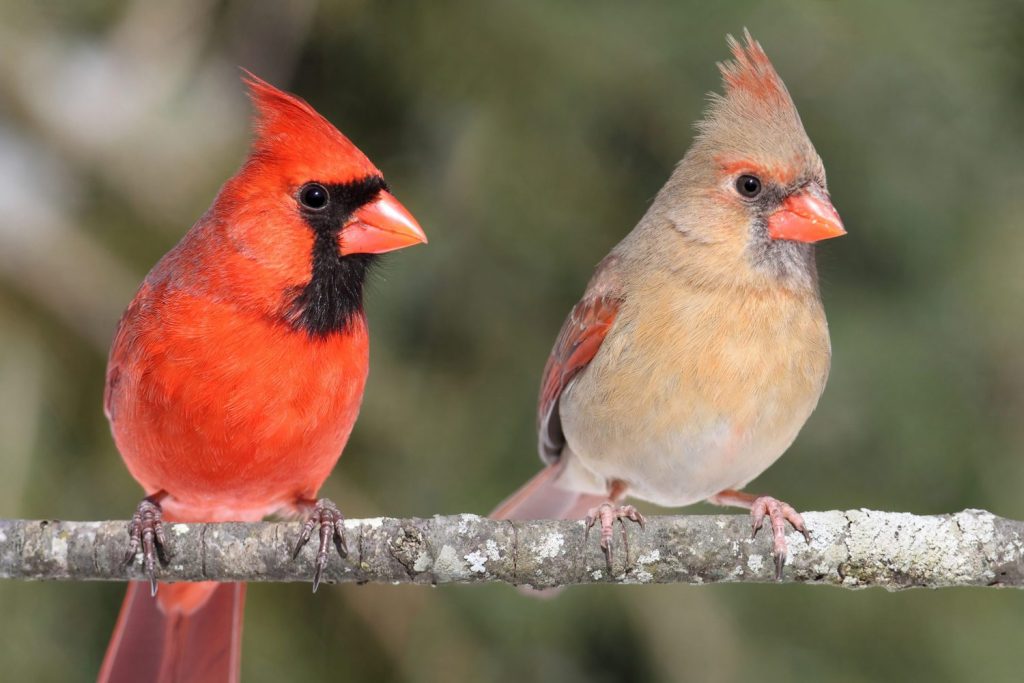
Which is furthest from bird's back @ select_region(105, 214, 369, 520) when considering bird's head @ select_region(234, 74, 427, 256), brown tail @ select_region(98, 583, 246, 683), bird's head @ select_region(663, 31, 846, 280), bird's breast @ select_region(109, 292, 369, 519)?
bird's head @ select_region(663, 31, 846, 280)

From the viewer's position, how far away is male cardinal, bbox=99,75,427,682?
6.62 ft

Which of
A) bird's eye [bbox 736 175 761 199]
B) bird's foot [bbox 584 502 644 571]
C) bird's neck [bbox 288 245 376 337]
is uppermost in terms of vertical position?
bird's eye [bbox 736 175 761 199]

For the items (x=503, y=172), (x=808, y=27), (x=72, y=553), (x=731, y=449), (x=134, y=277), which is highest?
(x=808, y=27)

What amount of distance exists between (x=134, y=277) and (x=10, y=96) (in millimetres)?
525

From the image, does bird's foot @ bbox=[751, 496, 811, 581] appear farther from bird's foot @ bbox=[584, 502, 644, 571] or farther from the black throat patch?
the black throat patch

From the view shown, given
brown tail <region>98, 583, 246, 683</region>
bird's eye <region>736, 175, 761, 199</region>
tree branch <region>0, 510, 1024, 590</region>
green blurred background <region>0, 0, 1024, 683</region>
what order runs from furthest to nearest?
green blurred background <region>0, 0, 1024, 683</region> < brown tail <region>98, 583, 246, 683</region> < bird's eye <region>736, 175, 761, 199</region> < tree branch <region>0, 510, 1024, 590</region>

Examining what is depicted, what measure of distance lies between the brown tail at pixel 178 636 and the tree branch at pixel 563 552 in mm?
398

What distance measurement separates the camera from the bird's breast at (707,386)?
2133mm

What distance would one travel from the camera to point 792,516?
1989 millimetres

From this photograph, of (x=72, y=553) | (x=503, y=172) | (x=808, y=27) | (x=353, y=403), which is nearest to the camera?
(x=72, y=553)

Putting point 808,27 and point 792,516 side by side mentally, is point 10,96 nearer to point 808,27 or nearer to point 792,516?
point 808,27

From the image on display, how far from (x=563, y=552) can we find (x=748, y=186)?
2.12 ft

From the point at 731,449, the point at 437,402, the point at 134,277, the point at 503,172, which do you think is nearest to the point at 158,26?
the point at 134,277

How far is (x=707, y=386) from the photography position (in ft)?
7.00
